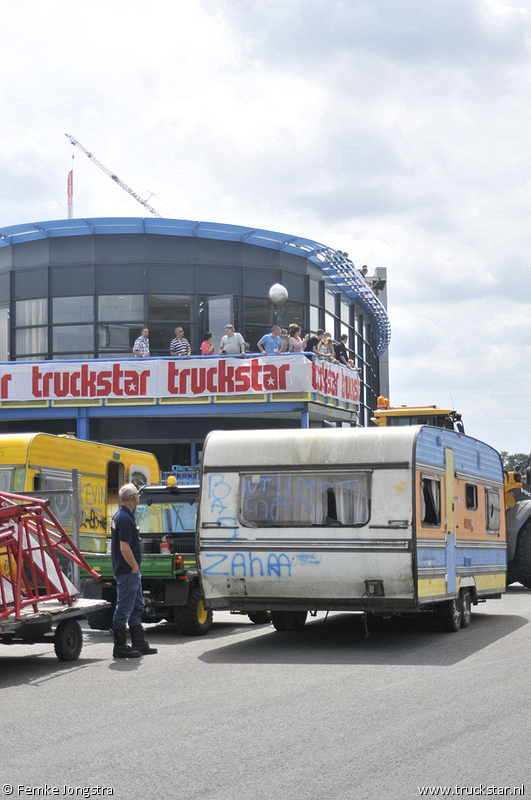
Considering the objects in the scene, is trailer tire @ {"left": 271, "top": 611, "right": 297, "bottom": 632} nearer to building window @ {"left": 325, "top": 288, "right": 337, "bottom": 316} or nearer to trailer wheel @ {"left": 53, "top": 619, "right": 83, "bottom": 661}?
trailer wheel @ {"left": 53, "top": 619, "right": 83, "bottom": 661}

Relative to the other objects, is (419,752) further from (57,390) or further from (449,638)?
(57,390)

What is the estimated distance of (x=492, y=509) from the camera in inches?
608

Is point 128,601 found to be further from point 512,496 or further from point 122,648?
point 512,496

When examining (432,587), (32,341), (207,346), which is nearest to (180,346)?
(207,346)

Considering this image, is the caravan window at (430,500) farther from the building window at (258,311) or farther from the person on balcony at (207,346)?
the building window at (258,311)

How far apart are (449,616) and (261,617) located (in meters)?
3.18

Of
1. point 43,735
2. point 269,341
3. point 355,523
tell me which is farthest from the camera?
point 269,341

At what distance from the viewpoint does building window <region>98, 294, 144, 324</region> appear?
29.4 metres

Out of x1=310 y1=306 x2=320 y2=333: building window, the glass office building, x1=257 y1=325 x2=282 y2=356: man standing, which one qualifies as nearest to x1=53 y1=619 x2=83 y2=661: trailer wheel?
x1=257 y1=325 x2=282 y2=356: man standing

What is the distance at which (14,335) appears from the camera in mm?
30078

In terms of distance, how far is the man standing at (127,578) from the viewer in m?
10.9

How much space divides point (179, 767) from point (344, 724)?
1.56 meters

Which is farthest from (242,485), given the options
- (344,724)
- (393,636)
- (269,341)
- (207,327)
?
(207,327)

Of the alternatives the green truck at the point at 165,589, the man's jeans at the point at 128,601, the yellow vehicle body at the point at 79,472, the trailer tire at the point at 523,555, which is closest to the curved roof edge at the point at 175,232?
the yellow vehicle body at the point at 79,472
